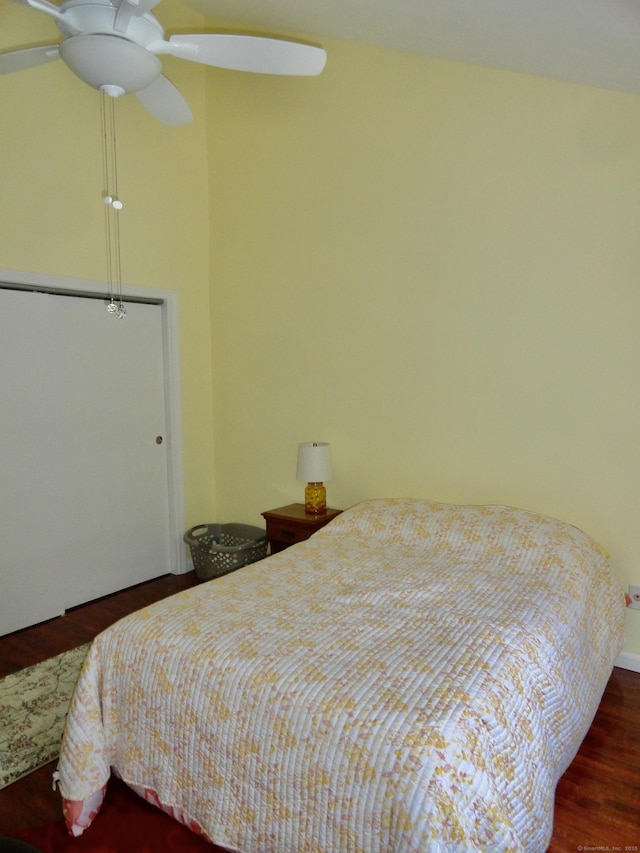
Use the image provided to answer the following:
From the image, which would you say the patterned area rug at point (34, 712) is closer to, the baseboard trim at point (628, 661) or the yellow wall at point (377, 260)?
the yellow wall at point (377, 260)

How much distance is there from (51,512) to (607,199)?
3.14 meters

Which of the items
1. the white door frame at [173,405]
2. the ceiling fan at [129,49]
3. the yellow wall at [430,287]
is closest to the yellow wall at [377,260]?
the yellow wall at [430,287]

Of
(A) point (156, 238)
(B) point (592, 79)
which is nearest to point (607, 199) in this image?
(B) point (592, 79)

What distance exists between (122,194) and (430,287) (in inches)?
73.0

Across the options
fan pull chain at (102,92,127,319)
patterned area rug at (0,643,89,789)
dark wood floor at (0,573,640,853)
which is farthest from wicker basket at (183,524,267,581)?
fan pull chain at (102,92,127,319)

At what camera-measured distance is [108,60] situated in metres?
1.68

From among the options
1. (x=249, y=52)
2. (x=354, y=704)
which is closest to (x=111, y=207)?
(x=249, y=52)

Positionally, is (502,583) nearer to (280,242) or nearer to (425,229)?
(425,229)

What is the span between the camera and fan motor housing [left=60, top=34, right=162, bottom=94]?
5.37 ft

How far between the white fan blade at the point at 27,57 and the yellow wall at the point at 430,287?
68.9 inches

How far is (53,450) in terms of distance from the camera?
10.4ft

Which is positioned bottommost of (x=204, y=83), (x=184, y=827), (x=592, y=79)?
(x=184, y=827)

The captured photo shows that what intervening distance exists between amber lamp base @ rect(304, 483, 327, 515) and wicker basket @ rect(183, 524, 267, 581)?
15.7 inches

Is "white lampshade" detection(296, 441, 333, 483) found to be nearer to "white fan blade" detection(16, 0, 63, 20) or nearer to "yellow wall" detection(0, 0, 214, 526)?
"yellow wall" detection(0, 0, 214, 526)
